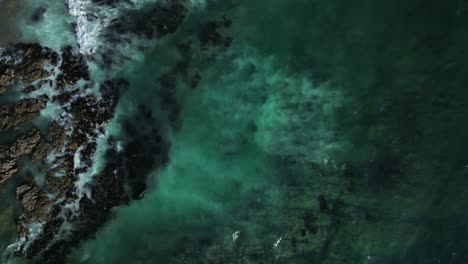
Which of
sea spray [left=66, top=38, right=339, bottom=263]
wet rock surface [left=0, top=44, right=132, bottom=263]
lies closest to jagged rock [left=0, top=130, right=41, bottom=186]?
wet rock surface [left=0, top=44, right=132, bottom=263]

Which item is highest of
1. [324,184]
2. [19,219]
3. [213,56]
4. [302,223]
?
[213,56]

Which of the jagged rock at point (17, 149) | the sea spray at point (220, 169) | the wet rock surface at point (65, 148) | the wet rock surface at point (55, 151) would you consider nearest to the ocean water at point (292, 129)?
the sea spray at point (220, 169)

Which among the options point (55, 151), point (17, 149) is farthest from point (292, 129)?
point (17, 149)

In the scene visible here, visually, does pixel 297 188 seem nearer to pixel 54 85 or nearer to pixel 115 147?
pixel 115 147

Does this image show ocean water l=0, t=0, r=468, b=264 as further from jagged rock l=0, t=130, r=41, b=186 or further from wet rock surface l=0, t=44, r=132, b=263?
jagged rock l=0, t=130, r=41, b=186

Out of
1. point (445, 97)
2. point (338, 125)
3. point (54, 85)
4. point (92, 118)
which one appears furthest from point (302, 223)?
point (54, 85)

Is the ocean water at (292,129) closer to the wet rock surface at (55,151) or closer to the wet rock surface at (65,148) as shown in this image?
the wet rock surface at (65,148)

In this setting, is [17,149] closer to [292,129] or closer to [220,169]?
[220,169]

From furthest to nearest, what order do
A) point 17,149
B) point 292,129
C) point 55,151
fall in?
point 55,151, point 17,149, point 292,129
